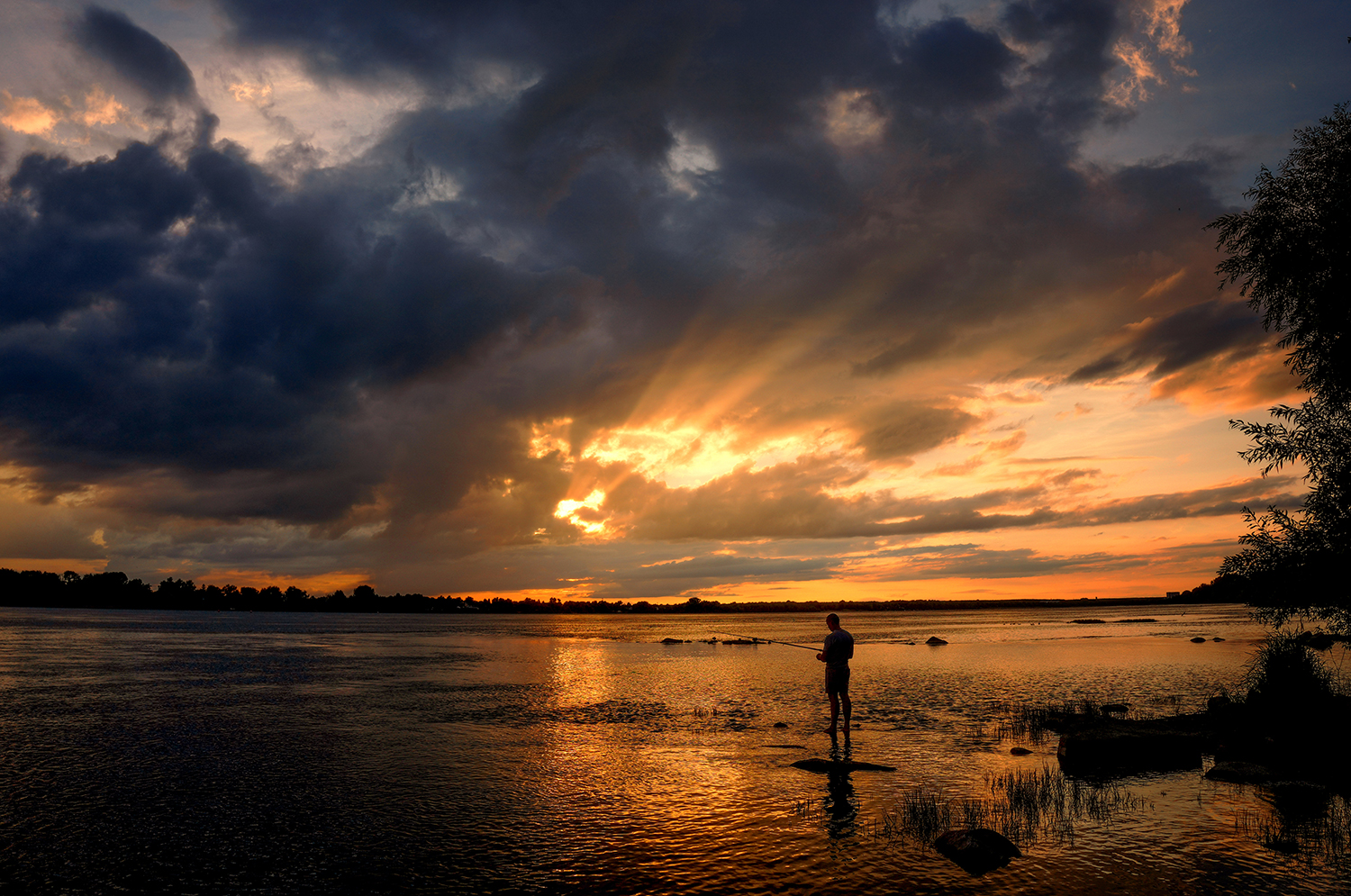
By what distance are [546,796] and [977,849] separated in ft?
32.9

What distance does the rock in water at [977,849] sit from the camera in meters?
12.7

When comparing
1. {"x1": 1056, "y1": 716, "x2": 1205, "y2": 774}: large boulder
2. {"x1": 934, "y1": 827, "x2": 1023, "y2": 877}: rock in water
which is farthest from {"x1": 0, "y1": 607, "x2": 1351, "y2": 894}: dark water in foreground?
{"x1": 1056, "y1": 716, "x2": 1205, "y2": 774}: large boulder

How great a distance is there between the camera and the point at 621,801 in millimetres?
17328

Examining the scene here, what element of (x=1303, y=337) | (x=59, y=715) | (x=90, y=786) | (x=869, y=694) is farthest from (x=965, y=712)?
(x=59, y=715)

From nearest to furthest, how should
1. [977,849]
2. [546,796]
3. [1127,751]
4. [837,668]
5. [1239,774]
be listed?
1. [977,849]
2. [546,796]
3. [1239,774]
4. [1127,751]
5. [837,668]

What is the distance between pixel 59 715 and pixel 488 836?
26.9 m

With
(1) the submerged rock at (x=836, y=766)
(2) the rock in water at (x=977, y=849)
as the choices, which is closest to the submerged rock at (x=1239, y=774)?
(1) the submerged rock at (x=836, y=766)

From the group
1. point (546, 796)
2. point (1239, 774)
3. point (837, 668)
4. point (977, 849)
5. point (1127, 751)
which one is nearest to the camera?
point (977, 849)

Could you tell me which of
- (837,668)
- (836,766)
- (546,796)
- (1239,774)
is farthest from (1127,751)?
(546,796)

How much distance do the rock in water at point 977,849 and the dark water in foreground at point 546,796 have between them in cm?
36

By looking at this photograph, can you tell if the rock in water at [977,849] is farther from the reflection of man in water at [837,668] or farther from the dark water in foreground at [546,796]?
the reflection of man in water at [837,668]

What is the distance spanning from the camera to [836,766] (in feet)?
66.5

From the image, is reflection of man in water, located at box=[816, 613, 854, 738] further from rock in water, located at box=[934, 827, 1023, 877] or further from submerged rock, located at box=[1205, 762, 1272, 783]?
rock in water, located at box=[934, 827, 1023, 877]

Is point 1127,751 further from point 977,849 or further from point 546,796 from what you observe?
point 546,796
